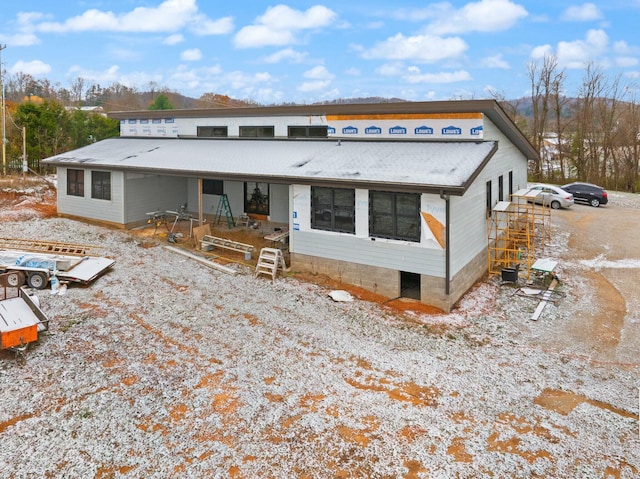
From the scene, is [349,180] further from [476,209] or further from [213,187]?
[213,187]

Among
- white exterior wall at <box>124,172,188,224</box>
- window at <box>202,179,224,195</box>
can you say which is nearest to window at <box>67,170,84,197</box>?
white exterior wall at <box>124,172,188,224</box>

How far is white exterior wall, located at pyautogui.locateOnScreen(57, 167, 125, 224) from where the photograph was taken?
18.3m

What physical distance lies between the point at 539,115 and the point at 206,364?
44.7m

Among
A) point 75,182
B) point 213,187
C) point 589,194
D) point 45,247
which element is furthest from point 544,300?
point 75,182

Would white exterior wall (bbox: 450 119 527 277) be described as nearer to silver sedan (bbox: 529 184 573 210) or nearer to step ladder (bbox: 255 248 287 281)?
step ladder (bbox: 255 248 287 281)

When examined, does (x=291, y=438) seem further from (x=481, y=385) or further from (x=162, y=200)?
(x=162, y=200)

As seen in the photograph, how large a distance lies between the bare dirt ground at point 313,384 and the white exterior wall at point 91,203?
5865 mm

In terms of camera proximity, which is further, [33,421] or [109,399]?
[109,399]

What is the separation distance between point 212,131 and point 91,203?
20.2 feet

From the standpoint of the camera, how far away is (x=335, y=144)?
1594 centimetres

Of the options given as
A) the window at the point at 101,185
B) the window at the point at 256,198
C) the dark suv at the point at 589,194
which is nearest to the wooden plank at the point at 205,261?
the window at the point at 256,198

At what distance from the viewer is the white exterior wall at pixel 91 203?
59.9 ft

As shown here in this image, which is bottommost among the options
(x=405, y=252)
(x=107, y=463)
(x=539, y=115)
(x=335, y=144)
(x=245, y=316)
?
(x=107, y=463)

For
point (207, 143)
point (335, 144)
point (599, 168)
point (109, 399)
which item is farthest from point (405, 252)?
point (599, 168)
